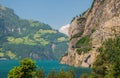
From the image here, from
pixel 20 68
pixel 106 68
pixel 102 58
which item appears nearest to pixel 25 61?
pixel 20 68

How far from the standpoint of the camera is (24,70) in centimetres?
7794

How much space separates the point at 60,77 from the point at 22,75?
7704 cm

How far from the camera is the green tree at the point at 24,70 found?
3034 inches

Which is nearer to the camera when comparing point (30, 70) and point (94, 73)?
point (30, 70)

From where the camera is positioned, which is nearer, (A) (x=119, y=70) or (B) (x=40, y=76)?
(A) (x=119, y=70)

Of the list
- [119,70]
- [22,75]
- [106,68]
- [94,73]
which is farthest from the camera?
[94,73]

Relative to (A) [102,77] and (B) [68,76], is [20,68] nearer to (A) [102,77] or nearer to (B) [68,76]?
(A) [102,77]

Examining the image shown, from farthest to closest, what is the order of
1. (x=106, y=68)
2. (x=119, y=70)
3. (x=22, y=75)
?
(x=106, y=68)
(x=119, y=70)
(x=22, y=75)

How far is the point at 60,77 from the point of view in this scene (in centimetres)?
15312

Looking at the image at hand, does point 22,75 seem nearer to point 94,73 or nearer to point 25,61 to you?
point 25,61

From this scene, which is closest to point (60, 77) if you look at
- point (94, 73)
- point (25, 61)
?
point (94, 73)

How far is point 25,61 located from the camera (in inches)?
3118

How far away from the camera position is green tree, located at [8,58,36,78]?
3034 inches

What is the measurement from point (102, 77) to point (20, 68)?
65.4 metres
